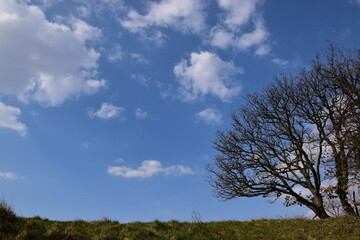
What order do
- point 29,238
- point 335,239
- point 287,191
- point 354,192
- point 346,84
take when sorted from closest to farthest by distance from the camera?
point 29,238, point 335,239, point 346,84, point 354,192, point 287,191

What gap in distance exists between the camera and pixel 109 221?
1303cm

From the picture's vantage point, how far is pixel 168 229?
12.0 metres

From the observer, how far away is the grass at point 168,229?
948cm

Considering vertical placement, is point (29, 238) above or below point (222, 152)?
below

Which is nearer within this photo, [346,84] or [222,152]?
[346,84]

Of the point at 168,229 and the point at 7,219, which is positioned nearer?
the point at 7,219

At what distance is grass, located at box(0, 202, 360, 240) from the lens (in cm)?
948

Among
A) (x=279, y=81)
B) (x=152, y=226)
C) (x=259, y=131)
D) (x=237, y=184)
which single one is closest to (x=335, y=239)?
(x=152, y=226)

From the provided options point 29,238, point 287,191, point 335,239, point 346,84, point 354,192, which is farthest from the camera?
point 287,191

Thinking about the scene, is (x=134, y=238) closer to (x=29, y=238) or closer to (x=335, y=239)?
(x=29, y=238)

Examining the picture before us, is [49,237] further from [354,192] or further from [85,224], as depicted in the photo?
[354,192]

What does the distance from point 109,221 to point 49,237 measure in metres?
4.16

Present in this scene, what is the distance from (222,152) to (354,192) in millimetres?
9386

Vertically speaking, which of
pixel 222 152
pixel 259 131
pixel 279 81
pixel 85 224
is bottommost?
pixel 85 224
